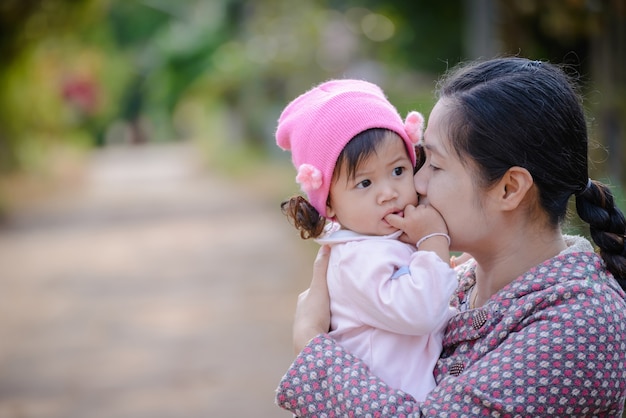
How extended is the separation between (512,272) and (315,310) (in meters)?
0.45

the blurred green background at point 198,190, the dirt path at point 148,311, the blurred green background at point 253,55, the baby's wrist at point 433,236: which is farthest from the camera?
the blurred green background at point 253,55

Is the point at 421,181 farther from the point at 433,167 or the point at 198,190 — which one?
the point at 198,190

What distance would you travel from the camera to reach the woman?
1722mm

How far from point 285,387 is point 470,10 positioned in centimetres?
888

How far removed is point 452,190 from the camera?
190 centimetres

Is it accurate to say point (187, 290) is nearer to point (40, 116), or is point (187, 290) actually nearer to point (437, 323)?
point (437, 323)

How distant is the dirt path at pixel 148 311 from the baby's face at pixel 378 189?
3.63 m

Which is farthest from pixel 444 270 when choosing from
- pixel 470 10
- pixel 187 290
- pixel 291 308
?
pixel 470 10

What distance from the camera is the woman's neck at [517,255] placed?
193 centimetres

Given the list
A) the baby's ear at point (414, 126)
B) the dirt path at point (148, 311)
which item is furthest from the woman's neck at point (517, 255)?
the dirt path at point (148, 311)

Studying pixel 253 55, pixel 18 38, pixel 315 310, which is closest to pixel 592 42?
pixel 315 310

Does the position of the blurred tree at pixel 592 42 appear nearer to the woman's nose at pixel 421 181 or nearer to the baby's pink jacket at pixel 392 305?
the woman's nose at pixel 421 181

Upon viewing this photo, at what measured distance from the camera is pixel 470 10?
400 inches

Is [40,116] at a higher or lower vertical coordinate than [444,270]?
higher
